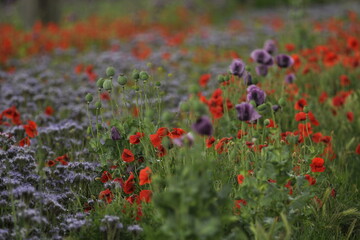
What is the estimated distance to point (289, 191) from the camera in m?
2.58

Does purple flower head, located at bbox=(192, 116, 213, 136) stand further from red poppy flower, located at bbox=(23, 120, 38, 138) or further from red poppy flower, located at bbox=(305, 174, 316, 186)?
red poppy flower, located at bbox=(23, 120, 38, 138)

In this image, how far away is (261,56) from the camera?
12.4 ft

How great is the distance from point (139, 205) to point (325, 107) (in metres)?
2.68

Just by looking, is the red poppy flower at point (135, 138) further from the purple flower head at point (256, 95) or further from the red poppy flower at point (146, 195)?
the purple flower head at point (256, 95)

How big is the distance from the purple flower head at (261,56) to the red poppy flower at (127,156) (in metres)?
1.38

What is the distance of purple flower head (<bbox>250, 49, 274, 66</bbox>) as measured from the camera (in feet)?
12.2

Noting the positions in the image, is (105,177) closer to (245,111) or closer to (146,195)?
(146,195)

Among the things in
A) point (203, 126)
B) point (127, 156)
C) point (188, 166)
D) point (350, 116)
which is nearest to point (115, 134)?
point (127, 156)

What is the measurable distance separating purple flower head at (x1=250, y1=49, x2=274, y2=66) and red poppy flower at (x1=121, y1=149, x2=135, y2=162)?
138 cm

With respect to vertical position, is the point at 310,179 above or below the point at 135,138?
below

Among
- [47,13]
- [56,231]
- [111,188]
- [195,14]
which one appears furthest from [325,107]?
[195,14]

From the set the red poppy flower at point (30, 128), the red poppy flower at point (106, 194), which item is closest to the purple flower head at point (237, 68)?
the red poppy flower at point (106, 194)

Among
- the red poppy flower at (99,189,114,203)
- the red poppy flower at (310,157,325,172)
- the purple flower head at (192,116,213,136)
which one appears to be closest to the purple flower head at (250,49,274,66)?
the red poppy flower at (310,157,325,172)

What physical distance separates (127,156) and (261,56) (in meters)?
1.46
